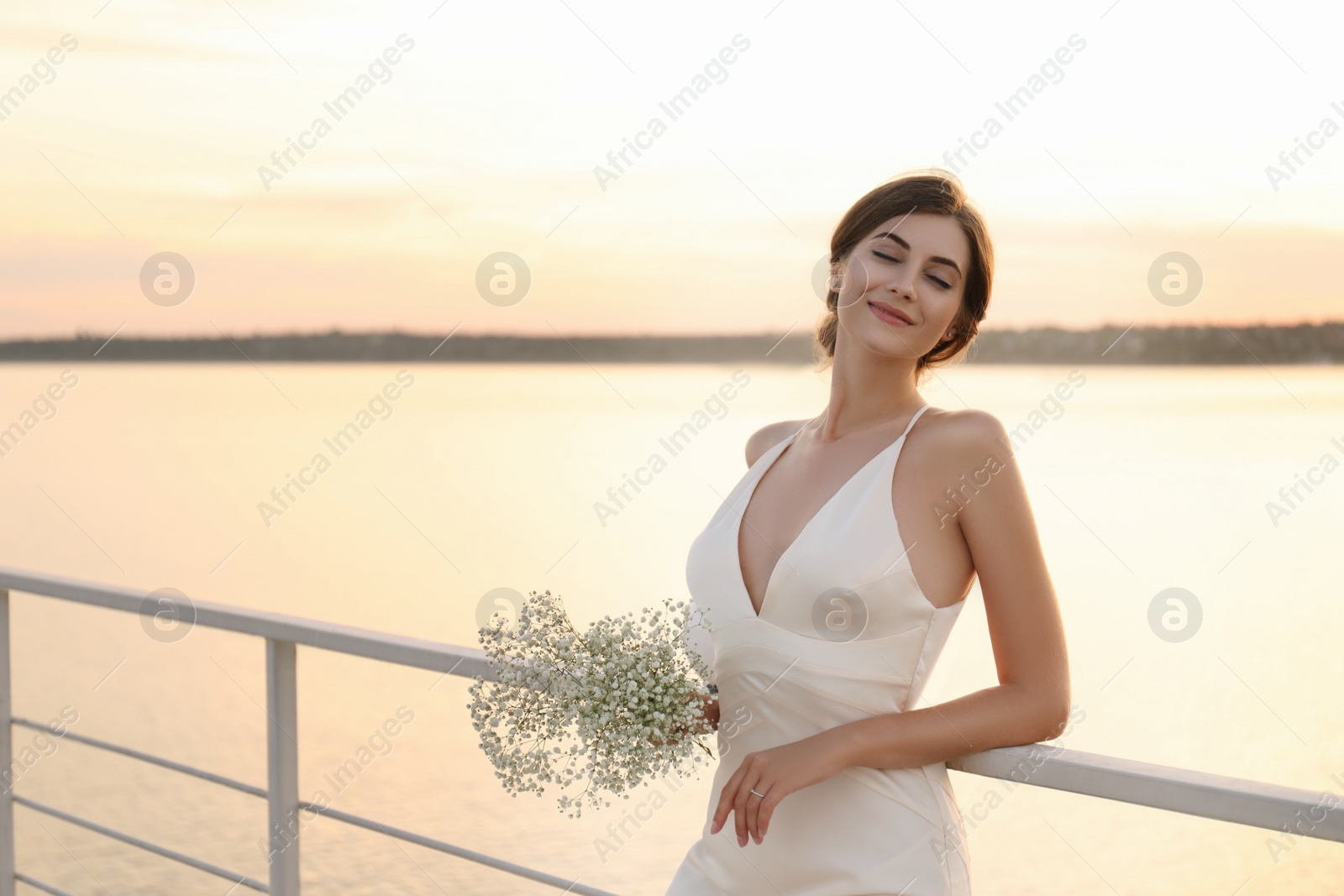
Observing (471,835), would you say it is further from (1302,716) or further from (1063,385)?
(1063,385)

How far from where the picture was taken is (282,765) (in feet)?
7.64

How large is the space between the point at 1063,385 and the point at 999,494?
1.29m

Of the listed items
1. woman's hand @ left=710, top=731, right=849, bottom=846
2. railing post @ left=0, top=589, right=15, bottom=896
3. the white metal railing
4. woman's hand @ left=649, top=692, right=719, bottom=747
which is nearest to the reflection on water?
railing post @ left=0, top=589, right=15, bottom=896

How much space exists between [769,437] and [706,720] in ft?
2.30

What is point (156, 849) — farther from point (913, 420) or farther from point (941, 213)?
point (941, 213)

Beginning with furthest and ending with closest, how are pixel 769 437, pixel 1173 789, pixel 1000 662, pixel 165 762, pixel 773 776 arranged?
pixel 165 762 → pixel 769 437 → pixel 1000 662 → pixel 773 776 → pixel 1173 789

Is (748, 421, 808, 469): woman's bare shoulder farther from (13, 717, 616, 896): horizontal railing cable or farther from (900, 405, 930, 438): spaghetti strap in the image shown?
(13, 717, 616, 896): horizontal railing cable

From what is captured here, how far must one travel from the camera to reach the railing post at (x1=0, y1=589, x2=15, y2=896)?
2.81 m

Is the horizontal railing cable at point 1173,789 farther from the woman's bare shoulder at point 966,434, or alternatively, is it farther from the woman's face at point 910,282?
the woman's face at point 910,282

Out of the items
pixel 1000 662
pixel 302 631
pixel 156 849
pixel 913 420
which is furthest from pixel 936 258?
pixel 156 849

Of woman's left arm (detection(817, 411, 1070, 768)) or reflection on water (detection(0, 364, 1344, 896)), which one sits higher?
reflection on water (detection(0, 364, 1344, 896))

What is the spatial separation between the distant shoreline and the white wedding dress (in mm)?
605

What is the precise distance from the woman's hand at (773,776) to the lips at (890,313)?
2.34ft

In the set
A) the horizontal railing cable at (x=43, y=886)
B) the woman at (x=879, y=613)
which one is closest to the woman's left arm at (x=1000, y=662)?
the woman at (x=879, y=613)
